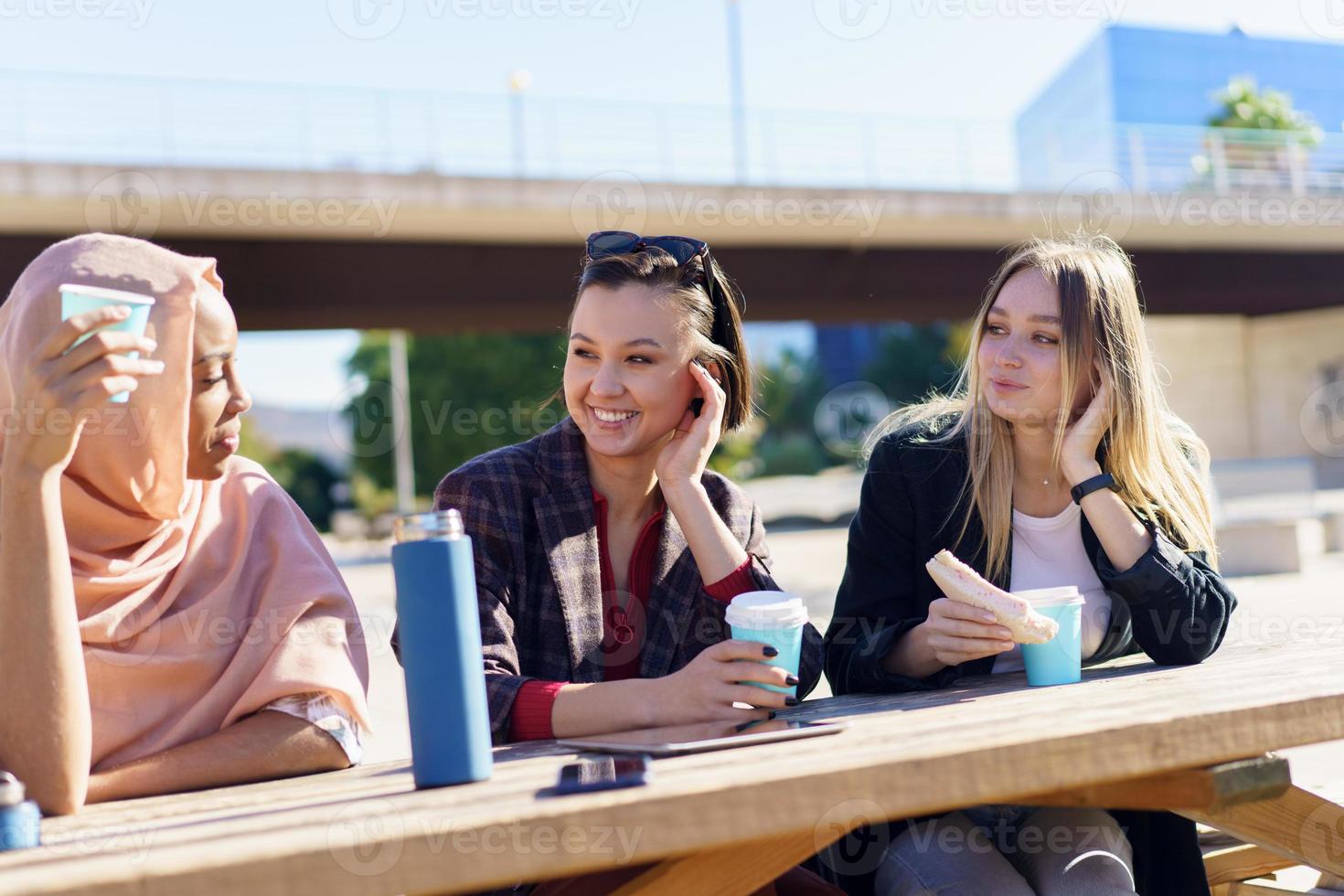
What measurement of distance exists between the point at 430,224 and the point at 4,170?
4619 mm

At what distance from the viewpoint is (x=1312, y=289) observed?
22406mm

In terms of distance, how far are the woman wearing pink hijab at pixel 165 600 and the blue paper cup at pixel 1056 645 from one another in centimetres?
115

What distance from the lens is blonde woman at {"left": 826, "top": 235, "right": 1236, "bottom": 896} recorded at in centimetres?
238

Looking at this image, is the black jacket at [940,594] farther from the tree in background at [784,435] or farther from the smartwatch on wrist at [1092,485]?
the tree in background at [784,435]

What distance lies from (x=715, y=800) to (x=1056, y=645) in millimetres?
1043

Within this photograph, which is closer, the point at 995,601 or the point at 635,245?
the point at 995,601

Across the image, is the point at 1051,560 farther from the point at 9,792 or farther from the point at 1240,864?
the point at 9,792

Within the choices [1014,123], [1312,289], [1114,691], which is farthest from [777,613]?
[1312,289]

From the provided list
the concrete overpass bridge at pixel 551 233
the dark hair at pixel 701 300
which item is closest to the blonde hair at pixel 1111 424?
the dark hair at pixel 701 300

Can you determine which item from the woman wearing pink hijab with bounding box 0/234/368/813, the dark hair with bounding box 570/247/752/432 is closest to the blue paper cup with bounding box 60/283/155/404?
the woman wearing pink hijab with bounding box 0/234/368/813

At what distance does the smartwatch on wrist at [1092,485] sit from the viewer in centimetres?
256

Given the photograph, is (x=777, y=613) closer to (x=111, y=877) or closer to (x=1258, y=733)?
(x=1258, y=733)

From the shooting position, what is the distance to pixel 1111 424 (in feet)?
8.96

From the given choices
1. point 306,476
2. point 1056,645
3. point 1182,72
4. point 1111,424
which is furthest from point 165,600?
point 1182,72
